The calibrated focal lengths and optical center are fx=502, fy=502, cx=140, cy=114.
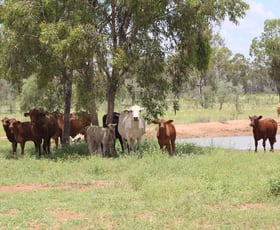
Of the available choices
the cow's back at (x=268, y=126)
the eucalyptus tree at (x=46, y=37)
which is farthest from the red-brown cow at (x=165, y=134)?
the cow's back at (x=268, y=126)

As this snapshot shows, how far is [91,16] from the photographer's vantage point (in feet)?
51.9

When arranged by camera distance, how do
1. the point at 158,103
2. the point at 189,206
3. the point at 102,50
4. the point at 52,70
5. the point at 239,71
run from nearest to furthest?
the point at 189,206 < the point at 102,50 < the point at 52,70 < the point at 158,103 < the point at 239,71

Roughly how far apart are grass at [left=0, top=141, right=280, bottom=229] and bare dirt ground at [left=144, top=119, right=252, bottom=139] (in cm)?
1483

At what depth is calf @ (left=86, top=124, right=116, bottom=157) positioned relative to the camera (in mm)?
16422

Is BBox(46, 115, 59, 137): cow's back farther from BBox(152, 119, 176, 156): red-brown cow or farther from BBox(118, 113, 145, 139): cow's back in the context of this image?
BBox(152, 119, 176, 156): red-brown cow

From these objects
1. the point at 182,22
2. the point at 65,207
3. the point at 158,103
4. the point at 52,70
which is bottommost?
the point at 65,207

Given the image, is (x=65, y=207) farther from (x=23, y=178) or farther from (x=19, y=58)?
(x=19, y=58)

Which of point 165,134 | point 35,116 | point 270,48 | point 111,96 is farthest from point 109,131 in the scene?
point 270,48

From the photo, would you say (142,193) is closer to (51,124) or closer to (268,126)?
(51,124)

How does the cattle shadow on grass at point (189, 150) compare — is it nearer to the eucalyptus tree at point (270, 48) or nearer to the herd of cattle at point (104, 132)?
the herd of cattle at point (104, 132)

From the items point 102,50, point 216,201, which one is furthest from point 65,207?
point 102,50

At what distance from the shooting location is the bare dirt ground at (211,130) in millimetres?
30078

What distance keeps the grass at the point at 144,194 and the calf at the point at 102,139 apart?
1763mm

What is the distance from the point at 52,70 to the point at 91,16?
237 centimetres
